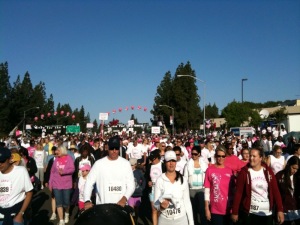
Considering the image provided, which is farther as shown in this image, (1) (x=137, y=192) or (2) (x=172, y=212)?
(1) (x=137, y=192)

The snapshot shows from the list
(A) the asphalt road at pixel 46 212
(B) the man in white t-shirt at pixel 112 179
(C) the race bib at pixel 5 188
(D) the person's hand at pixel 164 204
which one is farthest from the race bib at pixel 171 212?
(A) the asphalt road at pixel 46 212

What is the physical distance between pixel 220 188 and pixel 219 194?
0.10 m

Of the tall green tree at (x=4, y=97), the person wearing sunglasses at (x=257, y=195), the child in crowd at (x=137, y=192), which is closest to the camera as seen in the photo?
the person wearing sunglasses at (x=257, y=195)

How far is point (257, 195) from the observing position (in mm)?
5109

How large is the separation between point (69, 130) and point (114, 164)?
49.6 m

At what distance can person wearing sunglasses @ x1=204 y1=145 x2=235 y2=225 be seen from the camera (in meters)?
5.79

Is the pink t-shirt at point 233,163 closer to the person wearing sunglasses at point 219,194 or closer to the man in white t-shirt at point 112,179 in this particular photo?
the person wearing sunglasses at point 219,194

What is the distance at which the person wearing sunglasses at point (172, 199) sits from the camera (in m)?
4.73

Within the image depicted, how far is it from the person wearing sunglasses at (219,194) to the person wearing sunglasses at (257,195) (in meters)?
0.62

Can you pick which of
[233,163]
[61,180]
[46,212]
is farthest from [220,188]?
Answer: [46,212]

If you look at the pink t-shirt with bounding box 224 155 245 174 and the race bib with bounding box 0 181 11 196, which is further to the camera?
the pink t-shirt with bounding box 224 155 245 174

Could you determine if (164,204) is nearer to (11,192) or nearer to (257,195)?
(257,195)

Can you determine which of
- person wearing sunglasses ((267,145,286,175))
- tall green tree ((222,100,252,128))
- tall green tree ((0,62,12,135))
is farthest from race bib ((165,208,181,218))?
tall green tree ((0,62,12,135))

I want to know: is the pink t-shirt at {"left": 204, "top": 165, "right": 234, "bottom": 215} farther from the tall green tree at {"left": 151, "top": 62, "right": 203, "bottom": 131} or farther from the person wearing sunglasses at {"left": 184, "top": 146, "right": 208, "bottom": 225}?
the tall green tree at {"left": 151, "top": 62, "right": 203, "bottom": 131}
